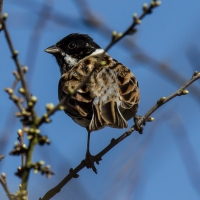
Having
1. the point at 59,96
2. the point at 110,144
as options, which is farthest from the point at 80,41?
the point at 110,144

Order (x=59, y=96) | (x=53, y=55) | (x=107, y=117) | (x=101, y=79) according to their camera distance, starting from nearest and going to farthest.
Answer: (x=107, y=117) < (x=101, y=79) < (x=59, y=96) < (x=53, y=55)

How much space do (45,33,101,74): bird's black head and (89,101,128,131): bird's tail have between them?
6.81 feet

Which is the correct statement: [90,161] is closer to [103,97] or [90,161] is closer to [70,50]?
[103,97]

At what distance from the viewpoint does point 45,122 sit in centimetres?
218

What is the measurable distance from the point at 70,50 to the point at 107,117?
8.37 ft

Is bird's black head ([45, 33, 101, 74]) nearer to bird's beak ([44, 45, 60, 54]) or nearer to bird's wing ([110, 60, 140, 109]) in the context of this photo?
bird's beak ([44, 45, 60, 54])

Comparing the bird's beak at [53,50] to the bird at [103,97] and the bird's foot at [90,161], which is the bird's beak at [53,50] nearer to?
the bird at [103,97]

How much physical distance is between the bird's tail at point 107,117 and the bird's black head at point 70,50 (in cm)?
208

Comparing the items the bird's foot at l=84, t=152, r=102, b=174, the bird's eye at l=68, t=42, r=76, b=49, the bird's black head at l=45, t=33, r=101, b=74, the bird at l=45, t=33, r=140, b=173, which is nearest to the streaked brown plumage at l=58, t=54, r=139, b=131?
the bird at l=45, t=33, r=140, b=173

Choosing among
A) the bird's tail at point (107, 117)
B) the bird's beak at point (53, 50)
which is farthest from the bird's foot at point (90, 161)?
the bird's beak at point (53, 50)

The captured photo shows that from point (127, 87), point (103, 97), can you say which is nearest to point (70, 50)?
point (127, 87)

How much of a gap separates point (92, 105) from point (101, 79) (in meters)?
0.49

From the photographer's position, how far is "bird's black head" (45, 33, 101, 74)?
6.98 meters

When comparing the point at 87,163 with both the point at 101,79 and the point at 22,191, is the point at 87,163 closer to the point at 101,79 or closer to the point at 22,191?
the point at 101,79
